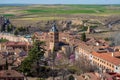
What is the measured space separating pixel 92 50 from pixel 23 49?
38.0 ft

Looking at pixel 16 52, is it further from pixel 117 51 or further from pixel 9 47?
pixel 117 51

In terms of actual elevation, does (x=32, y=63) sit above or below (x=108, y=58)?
above

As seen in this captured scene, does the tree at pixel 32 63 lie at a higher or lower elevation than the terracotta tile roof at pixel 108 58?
higher

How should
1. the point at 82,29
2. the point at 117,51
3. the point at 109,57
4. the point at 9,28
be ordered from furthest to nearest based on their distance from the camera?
the point at 82,29 → the point at 9,28 → the point at 117,51 → the point at 109,57

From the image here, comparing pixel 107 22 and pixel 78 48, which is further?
pixel 107 22

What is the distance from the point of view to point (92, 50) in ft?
159

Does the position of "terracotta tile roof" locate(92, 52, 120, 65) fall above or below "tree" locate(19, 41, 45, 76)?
below

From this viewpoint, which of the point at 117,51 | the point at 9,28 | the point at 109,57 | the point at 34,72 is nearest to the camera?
the point at 34,72

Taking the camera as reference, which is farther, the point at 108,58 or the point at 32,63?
the point at 108,58

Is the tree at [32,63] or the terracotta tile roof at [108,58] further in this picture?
the terracotta tile roof at [108,58]

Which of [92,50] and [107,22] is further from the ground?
[92,50]

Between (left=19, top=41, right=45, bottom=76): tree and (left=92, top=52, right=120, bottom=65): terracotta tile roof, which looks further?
(left=92, top=52, right=120, bottom=65): terracotta tile roof

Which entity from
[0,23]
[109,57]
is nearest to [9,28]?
[0,23]

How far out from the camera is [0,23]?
84250 mm
